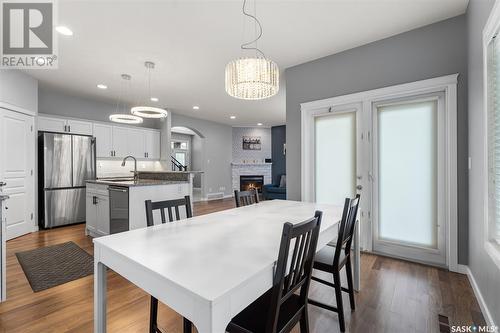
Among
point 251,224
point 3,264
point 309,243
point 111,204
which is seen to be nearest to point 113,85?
point 111,204

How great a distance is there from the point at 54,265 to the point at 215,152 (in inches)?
233

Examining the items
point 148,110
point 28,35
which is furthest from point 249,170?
point 28,35

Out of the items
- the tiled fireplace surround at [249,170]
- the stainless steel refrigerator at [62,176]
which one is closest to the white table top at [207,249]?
the stainless steel refrigerator at [62,176]

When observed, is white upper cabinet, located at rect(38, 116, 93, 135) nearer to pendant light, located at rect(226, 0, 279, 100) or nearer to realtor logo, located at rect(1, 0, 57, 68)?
realtor logo, located at rect(1, 0, 57, 68)

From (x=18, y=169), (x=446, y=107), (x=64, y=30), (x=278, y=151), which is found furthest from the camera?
(x=278, y=151)

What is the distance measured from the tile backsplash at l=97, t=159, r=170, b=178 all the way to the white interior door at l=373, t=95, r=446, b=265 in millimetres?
5537

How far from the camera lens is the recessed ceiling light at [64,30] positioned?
2.64 meters

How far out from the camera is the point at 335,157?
3416mm

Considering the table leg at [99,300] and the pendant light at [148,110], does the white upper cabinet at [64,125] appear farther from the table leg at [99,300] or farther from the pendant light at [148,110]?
the table leg at [99,300]

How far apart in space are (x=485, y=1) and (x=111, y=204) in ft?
15.3

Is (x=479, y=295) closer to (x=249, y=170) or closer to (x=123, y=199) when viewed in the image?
(x=123, y=199)

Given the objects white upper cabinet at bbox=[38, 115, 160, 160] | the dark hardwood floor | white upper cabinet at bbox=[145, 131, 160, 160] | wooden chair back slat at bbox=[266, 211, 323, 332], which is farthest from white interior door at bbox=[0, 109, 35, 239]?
wooden chair back slat at bbox=[266, 211, 323, 332]

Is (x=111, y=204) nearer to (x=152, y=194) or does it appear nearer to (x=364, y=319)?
(x=152, y=194)

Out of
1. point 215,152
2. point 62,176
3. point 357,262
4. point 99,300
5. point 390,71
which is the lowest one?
point 357,262
